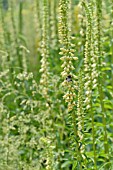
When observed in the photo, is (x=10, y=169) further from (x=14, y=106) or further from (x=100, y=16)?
(x=14, y=106)

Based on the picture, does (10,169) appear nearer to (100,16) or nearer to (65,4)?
(100,16)

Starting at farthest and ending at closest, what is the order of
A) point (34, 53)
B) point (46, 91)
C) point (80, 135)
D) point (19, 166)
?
1. point (34, 53)
2. point (46, 91)
3. point (19, 166)
4. point (80, 135)

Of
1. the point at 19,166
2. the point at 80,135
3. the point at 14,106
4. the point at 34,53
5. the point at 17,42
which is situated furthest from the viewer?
the point at 34,53

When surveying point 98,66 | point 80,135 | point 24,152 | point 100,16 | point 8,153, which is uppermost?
point 100,16

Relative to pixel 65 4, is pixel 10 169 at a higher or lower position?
lower

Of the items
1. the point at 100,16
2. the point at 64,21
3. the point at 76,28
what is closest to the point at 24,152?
the point at 100,16

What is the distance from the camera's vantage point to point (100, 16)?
14.4ft

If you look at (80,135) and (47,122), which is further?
(47,122)

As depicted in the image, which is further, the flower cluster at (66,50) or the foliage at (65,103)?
the foliage at (65,103)

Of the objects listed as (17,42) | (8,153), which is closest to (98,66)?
(8,153)

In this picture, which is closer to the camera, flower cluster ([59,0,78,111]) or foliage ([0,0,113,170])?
flower cluster ([59,0,78,111])

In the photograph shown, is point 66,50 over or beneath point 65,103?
over

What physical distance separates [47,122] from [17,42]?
370 cm

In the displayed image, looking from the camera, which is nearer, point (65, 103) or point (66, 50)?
point (66, 50)
